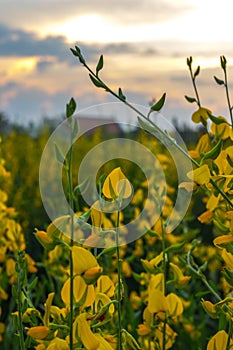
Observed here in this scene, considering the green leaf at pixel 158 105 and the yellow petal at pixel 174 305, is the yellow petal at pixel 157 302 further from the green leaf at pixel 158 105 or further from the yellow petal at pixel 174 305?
the green leaf at pixel 158 105

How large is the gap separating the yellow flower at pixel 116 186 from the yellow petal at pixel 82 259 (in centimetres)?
9

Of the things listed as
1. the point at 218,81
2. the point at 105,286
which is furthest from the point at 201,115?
the point at 105,286

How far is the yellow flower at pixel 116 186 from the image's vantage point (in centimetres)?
95

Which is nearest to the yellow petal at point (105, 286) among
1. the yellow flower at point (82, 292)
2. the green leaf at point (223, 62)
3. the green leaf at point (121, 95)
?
the yellow flower at point (82, 292)

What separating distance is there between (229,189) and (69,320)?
1.03ft

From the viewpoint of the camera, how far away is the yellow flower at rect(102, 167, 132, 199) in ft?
3.12

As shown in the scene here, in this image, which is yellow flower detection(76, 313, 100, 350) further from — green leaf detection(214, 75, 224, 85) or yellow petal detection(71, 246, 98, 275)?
green leaf detection(214, 75, 224, 85)

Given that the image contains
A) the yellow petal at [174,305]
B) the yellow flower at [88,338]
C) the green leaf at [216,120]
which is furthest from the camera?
the yellow petal at [174,305]

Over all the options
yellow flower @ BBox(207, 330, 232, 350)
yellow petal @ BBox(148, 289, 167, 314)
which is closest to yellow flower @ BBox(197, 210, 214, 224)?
yellow petal @ BBox(148, 289, 167, 314)

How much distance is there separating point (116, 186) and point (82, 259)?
0.11m

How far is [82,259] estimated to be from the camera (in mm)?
929

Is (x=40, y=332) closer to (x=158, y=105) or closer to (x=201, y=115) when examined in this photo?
(x=158, y=105)

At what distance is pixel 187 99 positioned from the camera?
1.21 meters

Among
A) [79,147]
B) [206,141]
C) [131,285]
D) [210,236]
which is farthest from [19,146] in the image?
[206,141]
